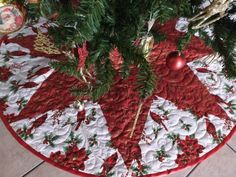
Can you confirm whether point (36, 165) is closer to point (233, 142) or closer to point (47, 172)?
point (47, 172)

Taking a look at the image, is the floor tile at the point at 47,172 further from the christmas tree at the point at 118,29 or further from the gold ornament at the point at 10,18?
the gold ornament at the point at 10,18

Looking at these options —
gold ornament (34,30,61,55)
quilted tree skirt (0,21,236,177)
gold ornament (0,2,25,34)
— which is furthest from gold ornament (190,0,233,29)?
gold ornament (0,2,25,34)

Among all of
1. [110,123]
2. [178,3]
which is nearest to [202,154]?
[110,123]

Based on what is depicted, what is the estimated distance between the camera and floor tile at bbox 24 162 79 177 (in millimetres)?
763

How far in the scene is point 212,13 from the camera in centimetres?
61

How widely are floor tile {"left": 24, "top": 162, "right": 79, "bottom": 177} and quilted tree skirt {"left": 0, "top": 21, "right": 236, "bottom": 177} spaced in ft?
0.07

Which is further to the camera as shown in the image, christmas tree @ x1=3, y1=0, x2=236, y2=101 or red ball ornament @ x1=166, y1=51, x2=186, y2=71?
red ball ornament @ x1=166, y1=51, x2=186, y2=71

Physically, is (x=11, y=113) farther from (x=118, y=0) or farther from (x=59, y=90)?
(x=118, y=0)

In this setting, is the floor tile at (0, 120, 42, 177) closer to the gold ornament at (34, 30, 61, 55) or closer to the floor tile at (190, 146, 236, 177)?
the gold ornament at (34, 30, 61, 55)

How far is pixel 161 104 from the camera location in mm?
862

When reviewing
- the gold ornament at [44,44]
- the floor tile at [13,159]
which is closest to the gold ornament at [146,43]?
the gold ornament at [44,44]

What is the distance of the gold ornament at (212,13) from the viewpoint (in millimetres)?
593

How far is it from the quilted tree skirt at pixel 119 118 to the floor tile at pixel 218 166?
32mm

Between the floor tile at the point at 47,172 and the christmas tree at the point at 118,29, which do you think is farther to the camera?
the floor tile at the point at 47,172
